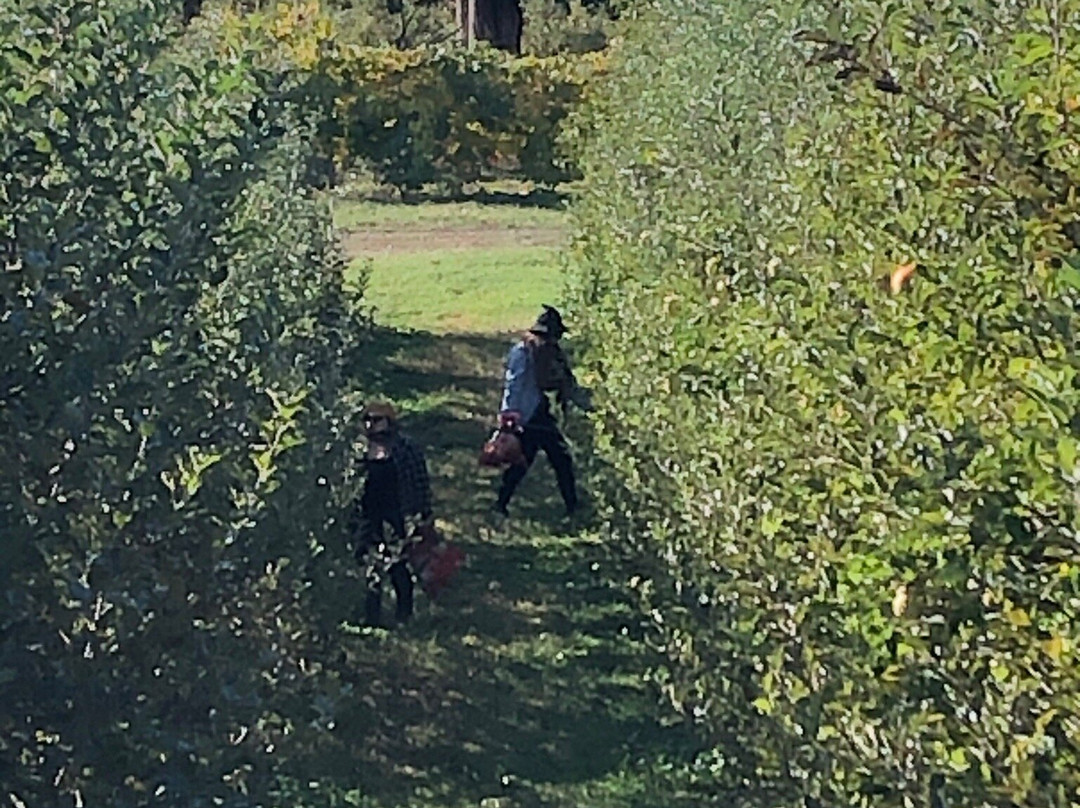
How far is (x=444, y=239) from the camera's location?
27078 mm

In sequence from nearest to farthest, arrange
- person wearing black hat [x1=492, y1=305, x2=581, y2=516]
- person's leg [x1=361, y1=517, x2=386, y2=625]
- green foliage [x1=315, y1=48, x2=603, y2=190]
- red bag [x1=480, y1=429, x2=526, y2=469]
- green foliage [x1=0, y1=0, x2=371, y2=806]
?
green foliage [x1=0, y1=0, x2=371, y2=806], person's leg [x1=361, y1=517, x2=386, y2=625], person wearing black hat [x1=492, y1=305, x2=581, y2=516], red bag [x1=480, y1=429, x2=526, y2=469], green foliage [x1=315, y1=48, x2=603, y2=190]

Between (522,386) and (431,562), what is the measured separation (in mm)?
1791

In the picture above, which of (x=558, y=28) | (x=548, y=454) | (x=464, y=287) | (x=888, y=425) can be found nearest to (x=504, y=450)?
(x=548, y=454)

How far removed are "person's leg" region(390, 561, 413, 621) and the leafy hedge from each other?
3099 mm

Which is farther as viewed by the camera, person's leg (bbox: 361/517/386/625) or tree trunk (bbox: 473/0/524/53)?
tree trunk (bbox: 473/0/524/53)

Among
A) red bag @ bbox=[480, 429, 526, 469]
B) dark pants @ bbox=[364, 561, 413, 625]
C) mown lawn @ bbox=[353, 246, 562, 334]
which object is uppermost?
red bag @ bbox=[480, 429, 526, 469]

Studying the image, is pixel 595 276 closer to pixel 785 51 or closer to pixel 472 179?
pixel 785 51

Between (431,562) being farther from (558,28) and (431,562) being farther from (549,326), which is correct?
(558,28)

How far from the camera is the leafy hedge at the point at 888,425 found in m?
3.59

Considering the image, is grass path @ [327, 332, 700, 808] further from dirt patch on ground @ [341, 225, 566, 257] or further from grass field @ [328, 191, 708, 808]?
dirt patch on ground @ [341, 225, 566, 257]

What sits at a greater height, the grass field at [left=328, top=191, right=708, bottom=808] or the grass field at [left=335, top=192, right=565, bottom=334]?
the grass field at [left=335, top=192, right=565, bottom=334]

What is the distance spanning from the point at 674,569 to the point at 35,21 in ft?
11.2

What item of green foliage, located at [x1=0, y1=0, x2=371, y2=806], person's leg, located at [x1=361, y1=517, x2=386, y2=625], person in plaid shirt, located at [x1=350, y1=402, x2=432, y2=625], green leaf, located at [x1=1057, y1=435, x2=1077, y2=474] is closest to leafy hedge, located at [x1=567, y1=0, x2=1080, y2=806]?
green leaf, located at [x1=1057, y1=435, x2=1077, y2=474]

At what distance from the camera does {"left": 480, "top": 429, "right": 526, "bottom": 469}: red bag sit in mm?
12500
